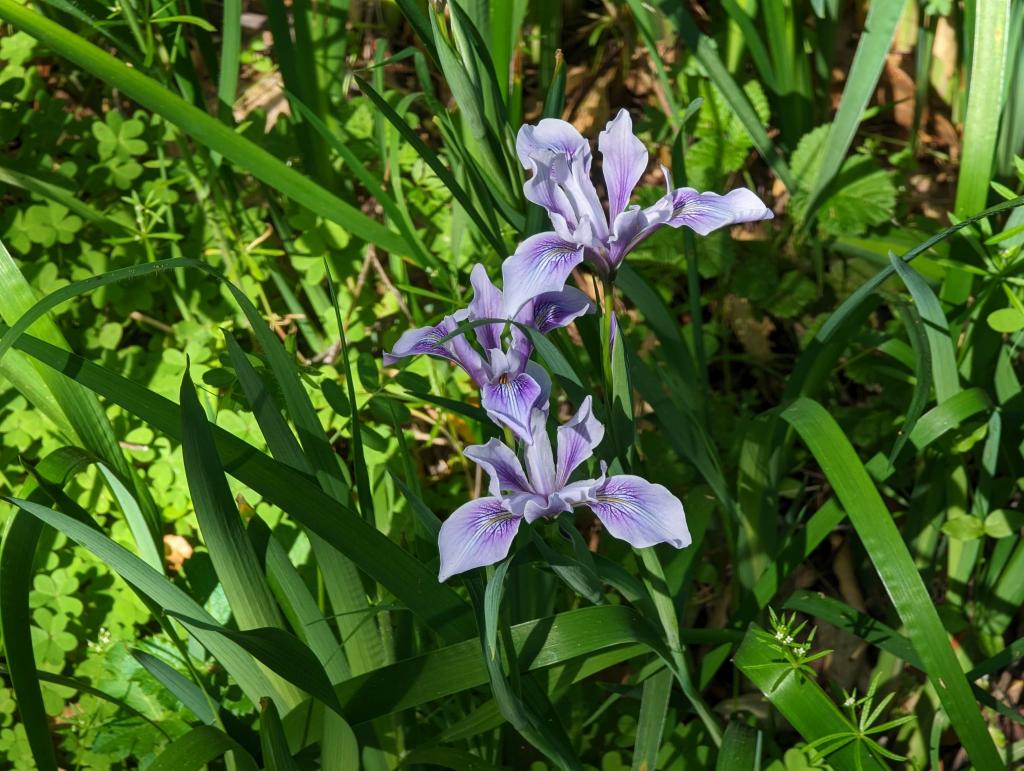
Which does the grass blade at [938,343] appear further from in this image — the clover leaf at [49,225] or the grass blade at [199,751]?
the clover leaf at [49,225]

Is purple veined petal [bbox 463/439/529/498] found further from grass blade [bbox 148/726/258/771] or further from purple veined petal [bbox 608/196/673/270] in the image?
grass blade [bbox 148/726/258/771]

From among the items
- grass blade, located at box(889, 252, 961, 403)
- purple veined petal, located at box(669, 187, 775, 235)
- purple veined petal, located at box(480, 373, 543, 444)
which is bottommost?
grass blade, located at box(889, 252, 961, 403)

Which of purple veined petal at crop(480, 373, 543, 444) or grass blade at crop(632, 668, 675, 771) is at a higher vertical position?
purple veined petal at crop(480, 373, 543, 444)

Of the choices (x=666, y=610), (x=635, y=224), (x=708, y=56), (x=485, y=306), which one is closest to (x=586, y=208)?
(x=635, y=224)

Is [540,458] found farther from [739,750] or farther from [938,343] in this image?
[938,343]

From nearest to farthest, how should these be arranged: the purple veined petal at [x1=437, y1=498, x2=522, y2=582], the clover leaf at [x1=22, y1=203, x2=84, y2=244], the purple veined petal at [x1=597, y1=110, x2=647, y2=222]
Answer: the purple veined petal at [x1=437, y1=498, x2=522, y2=582] → the purple veined petal at [x1=597, y1=110, x2=647, y2=222] → the clover leaf at [x1=22, y1=203, x2=84, y2=244]

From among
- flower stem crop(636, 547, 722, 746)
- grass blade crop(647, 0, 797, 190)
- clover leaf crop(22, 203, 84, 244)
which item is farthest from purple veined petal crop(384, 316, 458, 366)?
clover leaf crop(22, 203, 84, 244)
